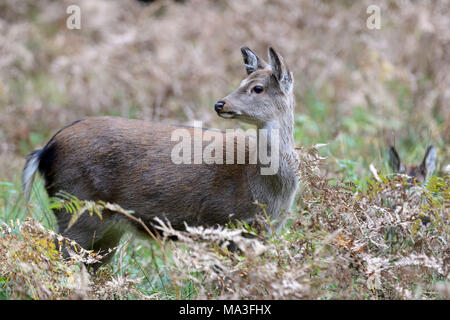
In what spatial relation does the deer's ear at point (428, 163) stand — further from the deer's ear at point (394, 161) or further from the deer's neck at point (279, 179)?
the deer's neck at point (279, 179)

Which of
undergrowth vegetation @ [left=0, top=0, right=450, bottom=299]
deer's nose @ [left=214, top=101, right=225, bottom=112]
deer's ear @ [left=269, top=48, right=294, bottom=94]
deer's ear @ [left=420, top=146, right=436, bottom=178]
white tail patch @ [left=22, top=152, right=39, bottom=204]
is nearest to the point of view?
undergrowth vegetation @ [left=0, top=0, right=450, bottom=299]

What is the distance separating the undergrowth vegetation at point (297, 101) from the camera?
3.67 m

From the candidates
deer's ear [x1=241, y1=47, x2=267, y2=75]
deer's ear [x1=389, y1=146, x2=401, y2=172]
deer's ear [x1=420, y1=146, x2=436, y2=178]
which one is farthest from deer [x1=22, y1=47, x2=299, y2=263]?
deer's ear [x1=420, y1=146, x2=436, y2=178]

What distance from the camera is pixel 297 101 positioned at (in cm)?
834

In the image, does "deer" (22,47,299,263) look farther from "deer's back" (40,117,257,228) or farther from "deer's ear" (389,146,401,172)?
"deer's ear" (389,146,401,172)

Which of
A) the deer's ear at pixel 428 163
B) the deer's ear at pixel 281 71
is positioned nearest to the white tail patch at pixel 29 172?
the deer's ear at pixel 281 71

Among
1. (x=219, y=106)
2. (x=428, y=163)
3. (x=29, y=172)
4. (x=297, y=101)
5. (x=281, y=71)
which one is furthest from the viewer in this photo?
(x=297, y=101)

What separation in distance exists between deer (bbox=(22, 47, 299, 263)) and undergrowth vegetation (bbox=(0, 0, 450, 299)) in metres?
0.18

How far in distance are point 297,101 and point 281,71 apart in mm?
3942

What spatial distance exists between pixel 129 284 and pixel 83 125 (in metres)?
1.48

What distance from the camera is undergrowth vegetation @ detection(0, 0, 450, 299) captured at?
3.67 meters

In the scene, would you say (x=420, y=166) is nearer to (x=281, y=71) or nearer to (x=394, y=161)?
(x=394, y=161)

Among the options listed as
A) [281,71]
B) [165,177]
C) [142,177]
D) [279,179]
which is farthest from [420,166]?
[142,177]

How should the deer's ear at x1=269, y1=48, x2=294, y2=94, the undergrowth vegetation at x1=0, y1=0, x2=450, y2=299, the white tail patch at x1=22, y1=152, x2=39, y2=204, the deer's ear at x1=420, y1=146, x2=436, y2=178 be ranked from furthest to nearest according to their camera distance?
the deer's ear at x1=420, y1=146, x2=436, y2=178 → the white tail patch at x1=22, y1=152, x2=39, y2=204 → the deer's ear at x1=269, y1=48, x2=294, y2=94 → the undergrowth vegetation at x1=0, y1=0, x2=450, y2=299
